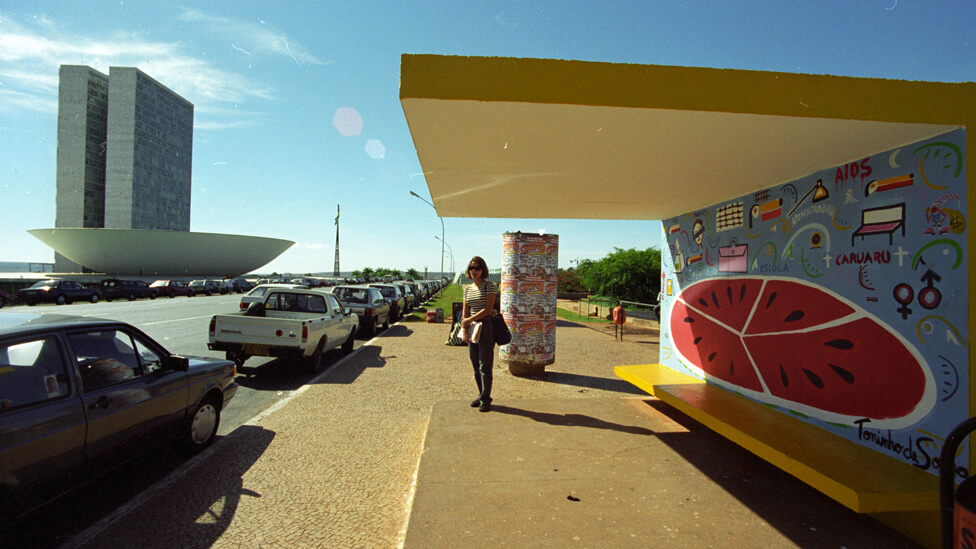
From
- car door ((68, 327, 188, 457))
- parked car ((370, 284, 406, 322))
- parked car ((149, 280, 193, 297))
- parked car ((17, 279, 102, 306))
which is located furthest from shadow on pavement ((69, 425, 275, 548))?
parked car ((149, 280, 193, 297))

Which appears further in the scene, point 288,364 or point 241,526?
point 288,364

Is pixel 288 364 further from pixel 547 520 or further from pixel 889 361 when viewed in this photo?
pixel 889 361

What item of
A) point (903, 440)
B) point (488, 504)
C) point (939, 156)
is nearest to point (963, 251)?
point (939, 156)

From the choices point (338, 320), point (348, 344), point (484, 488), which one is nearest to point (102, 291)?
point (348, 344)

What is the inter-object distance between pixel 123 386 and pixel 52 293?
31.3 metres

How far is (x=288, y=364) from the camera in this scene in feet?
30.7

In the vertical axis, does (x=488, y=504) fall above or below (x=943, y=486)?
below

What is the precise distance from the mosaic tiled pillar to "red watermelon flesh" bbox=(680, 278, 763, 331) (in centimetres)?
247

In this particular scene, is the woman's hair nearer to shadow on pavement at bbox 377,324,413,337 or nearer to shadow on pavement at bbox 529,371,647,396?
shadow on pavement at bbox 529,371,647,396

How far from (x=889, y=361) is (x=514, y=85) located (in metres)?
3.49

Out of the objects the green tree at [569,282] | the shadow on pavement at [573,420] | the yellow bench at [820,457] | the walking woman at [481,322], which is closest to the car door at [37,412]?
the walking woman at [481,322]

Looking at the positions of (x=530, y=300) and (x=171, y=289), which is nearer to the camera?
(x=530, y=300)

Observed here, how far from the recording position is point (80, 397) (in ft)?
10.4

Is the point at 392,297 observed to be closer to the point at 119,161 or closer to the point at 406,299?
the point at 406,299
